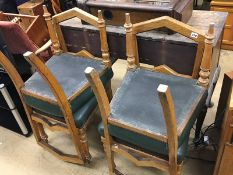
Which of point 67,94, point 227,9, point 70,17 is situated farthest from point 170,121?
point 227,9

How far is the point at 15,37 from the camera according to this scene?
1.67 m

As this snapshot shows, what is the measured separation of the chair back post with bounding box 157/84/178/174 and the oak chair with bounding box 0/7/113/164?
537mm

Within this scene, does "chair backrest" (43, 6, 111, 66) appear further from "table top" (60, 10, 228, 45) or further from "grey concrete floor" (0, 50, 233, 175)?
"grey concrete floor" (0, 50, 233, 175)

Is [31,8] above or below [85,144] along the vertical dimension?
above

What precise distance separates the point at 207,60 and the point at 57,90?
711 millimetres

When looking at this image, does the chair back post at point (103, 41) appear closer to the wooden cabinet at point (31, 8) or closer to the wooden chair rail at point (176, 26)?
the wooden chair rail at point (176, 26)

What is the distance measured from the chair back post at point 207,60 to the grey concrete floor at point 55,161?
0.56 meters

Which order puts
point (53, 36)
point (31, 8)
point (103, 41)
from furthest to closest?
point (31, 8), point (53, 36), point (103, 41)

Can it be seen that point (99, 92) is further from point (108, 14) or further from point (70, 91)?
point (108, 14)

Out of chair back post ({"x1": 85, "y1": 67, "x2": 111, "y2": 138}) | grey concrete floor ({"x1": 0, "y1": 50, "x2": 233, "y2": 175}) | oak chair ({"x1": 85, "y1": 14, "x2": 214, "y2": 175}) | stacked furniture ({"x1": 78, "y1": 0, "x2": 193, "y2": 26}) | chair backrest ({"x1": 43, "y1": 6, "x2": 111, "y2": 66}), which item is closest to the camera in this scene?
chair back post ({"x1": 85, "y1": 67, "x2": 111, "y2": 138})

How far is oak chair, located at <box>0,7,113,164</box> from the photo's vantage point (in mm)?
1315

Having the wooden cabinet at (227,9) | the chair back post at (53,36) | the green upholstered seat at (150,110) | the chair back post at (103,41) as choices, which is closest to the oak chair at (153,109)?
the green upholstered seat at (150,110)

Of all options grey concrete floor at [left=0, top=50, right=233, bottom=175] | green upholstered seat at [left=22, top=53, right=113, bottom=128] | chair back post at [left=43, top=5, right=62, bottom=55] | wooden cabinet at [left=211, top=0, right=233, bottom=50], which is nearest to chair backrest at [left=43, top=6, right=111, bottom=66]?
chair back post at [left=43, top=5, right=62, bottom=55]

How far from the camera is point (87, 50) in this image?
62.6 inches
